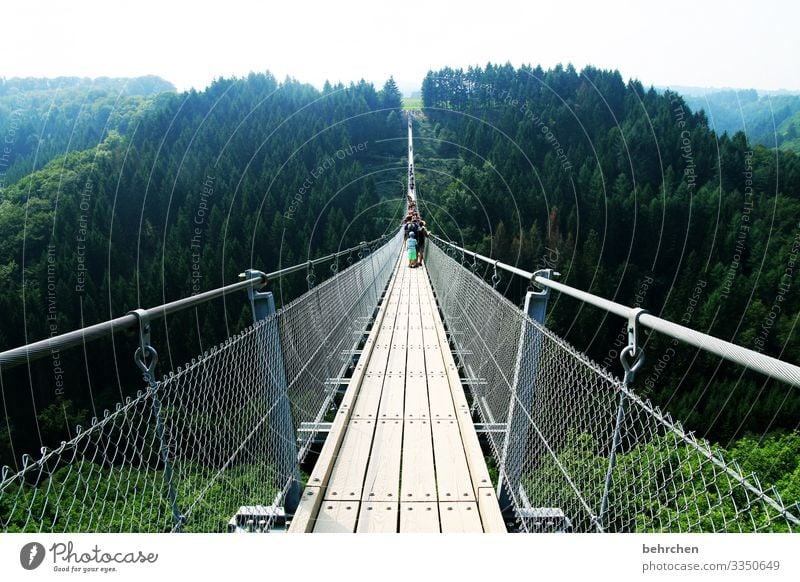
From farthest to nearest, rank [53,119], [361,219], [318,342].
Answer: [53,119] → [361,219] → [318,342]

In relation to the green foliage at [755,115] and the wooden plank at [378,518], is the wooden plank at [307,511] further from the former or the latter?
the green foliage at [755,115]

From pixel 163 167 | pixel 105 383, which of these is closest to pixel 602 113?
pixel 163 167

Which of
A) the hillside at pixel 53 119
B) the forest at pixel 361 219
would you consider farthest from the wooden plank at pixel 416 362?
the hillside at pixel 53 119

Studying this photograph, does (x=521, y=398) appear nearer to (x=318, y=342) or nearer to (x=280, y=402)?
(x=280, y=402)

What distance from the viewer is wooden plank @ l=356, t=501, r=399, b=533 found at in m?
2.24

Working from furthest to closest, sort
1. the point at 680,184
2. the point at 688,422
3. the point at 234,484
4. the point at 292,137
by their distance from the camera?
1. the point at 292,137
2. the point at 680,184
3. the point at 688,422
4. the point at 234,484

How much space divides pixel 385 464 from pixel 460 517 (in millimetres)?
572

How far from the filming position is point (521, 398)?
2.51 m

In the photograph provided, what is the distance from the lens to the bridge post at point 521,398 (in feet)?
7.75

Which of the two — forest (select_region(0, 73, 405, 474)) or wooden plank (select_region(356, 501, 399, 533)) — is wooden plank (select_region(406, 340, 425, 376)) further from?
forest (select_region(0, 73, 405, 474))

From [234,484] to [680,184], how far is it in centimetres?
6278

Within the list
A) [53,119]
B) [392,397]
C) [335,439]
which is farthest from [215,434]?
[53,119]

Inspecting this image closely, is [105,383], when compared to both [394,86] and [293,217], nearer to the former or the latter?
[293,217]

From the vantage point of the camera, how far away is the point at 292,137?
213 ft
